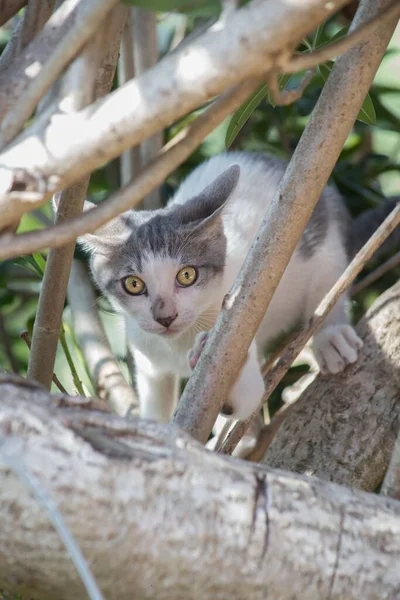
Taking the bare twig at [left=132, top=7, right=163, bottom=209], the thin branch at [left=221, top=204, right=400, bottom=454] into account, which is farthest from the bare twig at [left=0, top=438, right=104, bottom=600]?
the bare twig at [left=132, top=7, right=163, bottom=209]

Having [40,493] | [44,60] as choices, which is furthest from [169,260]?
[40,493]

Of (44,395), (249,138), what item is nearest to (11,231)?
(44,395)

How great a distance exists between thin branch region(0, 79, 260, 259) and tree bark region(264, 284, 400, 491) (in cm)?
106

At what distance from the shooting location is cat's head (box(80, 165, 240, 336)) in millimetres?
2219

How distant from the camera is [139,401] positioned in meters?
2.71

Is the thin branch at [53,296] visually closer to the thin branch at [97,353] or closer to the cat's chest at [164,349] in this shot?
the cat's chest at [164,349]

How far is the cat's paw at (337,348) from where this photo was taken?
2213 millimetres

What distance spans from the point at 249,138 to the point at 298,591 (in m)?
→ 2.75

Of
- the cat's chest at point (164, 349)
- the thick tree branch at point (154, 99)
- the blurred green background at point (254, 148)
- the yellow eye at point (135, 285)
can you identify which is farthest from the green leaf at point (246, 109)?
the blurred green background at point (254, 148)

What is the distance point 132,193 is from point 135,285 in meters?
1.24

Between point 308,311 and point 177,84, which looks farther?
point 308,311

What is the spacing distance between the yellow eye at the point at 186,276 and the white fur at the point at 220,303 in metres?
0.02

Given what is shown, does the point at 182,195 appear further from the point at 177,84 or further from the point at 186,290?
the point at 177,84

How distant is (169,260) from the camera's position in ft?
7.53
